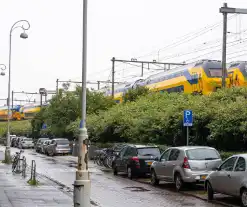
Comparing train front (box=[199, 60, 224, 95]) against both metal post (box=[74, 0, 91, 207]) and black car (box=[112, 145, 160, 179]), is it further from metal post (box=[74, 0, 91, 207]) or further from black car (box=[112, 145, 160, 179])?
metal post (box=[74, 0, 91, 207])

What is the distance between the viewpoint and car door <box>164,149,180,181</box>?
17.7 m

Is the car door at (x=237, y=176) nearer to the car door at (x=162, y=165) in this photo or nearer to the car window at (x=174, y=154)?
the car window at (x=174, y=154)

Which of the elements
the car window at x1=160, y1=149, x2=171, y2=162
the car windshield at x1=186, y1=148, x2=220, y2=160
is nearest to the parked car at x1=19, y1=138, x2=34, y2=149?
the car window at x1=160, y1=149, x2=171, y2=162

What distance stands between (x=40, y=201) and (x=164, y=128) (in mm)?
13911

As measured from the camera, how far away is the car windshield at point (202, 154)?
1712 cm

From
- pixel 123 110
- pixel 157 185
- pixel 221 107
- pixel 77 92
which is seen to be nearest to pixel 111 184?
pixel 157 185

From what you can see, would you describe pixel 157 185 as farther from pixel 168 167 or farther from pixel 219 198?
pixel 219 198

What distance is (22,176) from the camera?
22.8 meters

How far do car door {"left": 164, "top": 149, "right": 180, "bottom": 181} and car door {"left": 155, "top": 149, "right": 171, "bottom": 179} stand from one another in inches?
8.6

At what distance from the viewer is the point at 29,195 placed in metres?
15.7

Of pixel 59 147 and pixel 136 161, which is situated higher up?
pixel 136 161

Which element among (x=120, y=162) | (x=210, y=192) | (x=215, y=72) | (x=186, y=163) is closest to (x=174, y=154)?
(x=186, y=163)

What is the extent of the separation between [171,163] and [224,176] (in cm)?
452

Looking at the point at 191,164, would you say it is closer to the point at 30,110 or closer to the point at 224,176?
the point at 224,176
